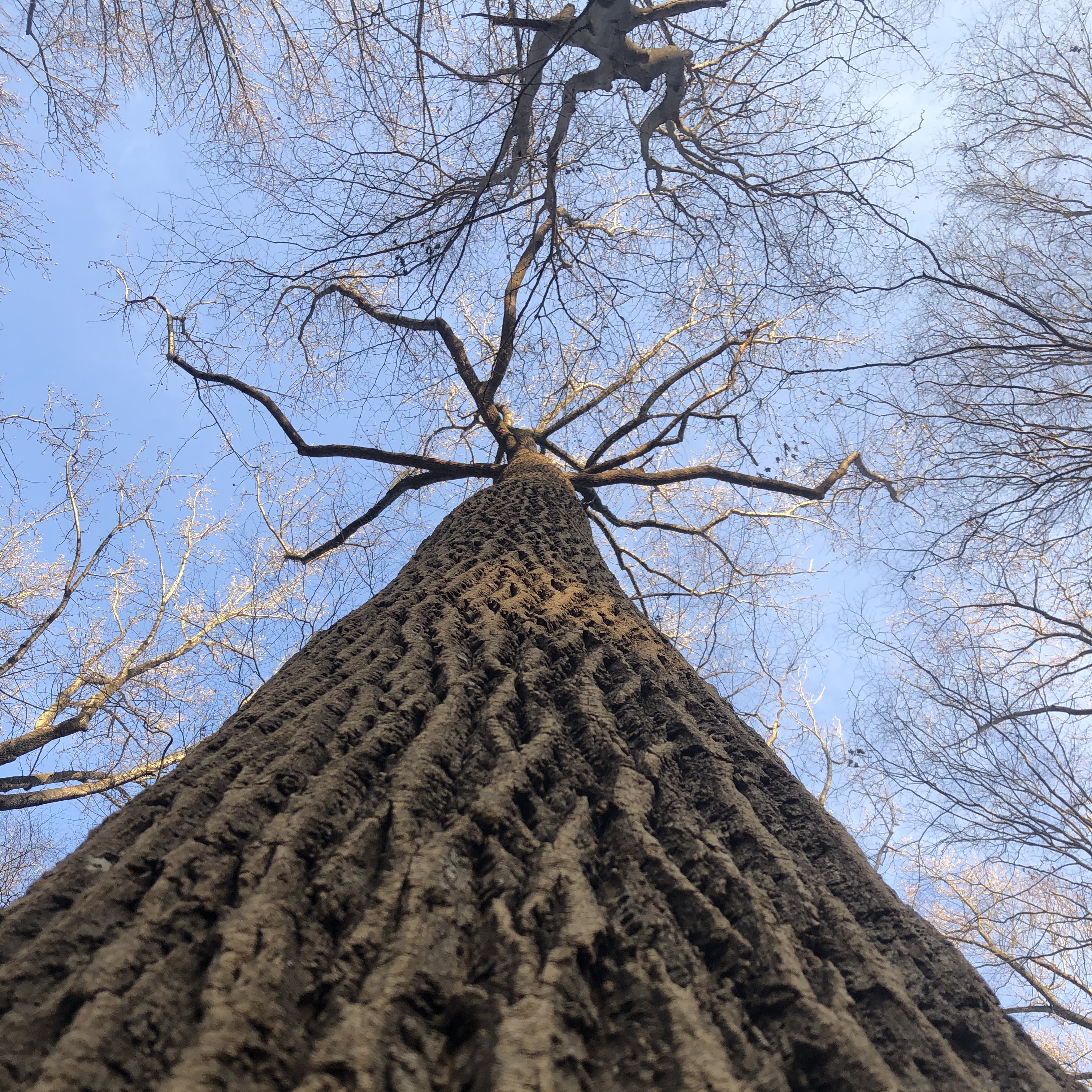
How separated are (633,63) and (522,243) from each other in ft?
5.37

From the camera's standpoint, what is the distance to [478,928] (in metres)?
1.02

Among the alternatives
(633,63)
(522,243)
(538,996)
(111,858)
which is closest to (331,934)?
(538,996)

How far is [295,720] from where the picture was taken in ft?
5.43

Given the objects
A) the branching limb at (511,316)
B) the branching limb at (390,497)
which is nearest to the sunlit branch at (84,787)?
the branching limb at (390,497)

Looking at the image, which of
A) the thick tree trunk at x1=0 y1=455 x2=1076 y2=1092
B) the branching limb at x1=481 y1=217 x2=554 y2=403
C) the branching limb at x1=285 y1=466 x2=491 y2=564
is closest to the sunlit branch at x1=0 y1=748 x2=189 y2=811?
the branching limb at x1=285 y1=466 x2=491 y2=564

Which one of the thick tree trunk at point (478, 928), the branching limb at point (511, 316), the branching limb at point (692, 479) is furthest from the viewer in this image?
the branching limb at point (692, 479)

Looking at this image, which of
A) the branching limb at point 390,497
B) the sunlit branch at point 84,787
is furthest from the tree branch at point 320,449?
the sunlit branch at point 84,787

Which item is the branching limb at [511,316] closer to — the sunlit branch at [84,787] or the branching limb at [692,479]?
the branching limb at [692,479]

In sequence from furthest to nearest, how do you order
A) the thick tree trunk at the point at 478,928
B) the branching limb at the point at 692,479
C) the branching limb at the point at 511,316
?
1. the branching limb at the point at 692,479
2. the branching limb at the point at 511,316
3. the thick tree trunk at the point at 478,928

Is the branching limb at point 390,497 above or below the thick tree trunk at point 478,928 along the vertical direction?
above

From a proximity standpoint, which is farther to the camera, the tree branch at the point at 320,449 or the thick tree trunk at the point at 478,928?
the tree branch at the point at 320,449

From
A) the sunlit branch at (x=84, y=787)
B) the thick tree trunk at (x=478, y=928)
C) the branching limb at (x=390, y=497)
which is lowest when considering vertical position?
the thick tree trunk at (x=478, y=928)

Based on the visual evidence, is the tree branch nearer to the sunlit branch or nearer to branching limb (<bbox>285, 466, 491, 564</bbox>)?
branching limb (<bbox>285, 466, 491, 564</bbox>)

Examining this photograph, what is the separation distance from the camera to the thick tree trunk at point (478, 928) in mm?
823
